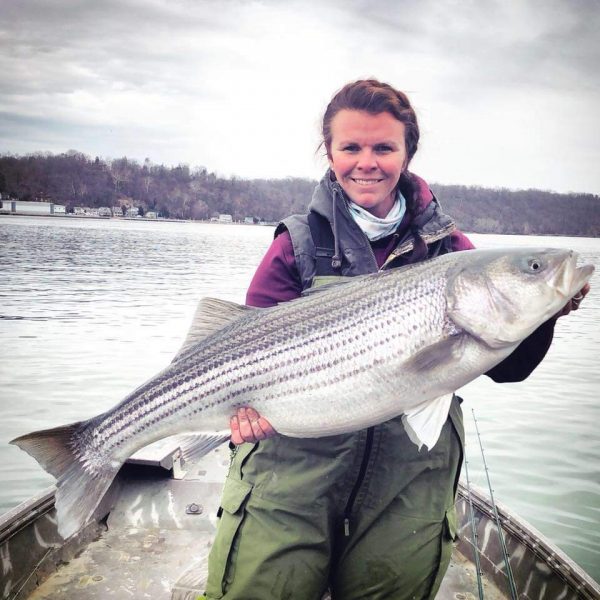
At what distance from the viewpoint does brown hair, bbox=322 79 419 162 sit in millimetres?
3188

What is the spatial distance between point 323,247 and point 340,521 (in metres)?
1.47

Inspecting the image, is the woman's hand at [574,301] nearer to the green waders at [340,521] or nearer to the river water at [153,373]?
the green waders at [340,521]

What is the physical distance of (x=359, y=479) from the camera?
2902 mm

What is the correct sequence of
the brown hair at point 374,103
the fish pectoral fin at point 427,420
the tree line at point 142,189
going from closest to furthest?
the fish pectoral fin at point 427,420, the brown hair at point 374,103, the tree line at point 142,189

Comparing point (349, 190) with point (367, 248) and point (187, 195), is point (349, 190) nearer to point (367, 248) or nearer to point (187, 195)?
point (367, 248)

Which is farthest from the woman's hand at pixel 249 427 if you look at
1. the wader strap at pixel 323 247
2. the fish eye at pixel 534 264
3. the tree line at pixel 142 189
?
the tree line at pixel 142 189

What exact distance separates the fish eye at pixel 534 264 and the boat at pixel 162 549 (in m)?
1.98

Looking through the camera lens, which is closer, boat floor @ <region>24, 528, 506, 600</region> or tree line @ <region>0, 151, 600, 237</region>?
boat floor @ <region>24, 528, 506, 600</region>

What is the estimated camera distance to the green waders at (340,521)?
2.82 meters

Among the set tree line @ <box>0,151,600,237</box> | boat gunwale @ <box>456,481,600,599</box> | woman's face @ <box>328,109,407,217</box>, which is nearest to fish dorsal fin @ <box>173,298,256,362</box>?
woman's face @ <box>328,109,407,217</box>

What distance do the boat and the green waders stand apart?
52 cm

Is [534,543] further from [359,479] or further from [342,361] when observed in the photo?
[342,361]

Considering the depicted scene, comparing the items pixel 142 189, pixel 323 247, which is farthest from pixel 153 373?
pixel 142 189

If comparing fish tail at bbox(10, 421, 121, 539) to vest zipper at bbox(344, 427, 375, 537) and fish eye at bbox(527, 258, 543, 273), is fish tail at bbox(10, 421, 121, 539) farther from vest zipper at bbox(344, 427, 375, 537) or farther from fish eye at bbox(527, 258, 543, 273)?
fish eye at bbox(527, 258, 543, 273)
